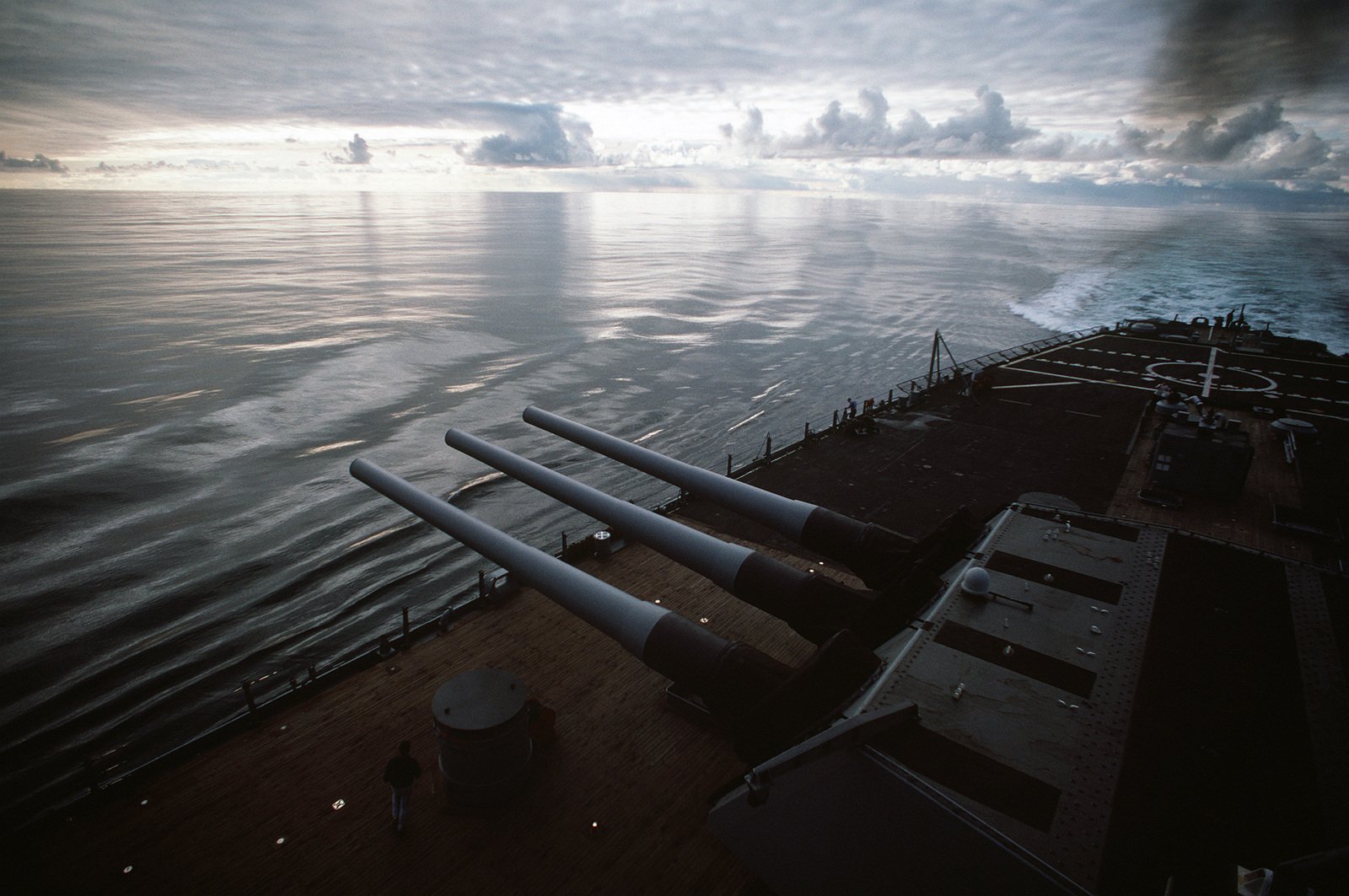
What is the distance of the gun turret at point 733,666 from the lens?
718 cm

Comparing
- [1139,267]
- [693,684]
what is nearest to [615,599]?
[693,684]

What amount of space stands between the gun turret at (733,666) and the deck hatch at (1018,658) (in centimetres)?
145

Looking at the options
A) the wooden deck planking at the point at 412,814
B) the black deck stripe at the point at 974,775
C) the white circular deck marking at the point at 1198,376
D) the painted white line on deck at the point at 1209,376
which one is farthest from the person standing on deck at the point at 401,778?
the white circular deck marking at the point at 1198,376

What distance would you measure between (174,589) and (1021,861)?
27.8 metres

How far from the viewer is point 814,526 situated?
10266 millimetres

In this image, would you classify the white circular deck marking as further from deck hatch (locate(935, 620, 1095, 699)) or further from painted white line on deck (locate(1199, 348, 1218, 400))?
deck hatch (locate(935, 620, 1095, 699))

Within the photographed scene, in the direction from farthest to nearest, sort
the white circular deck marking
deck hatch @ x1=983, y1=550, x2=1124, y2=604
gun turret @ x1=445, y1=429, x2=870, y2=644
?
1. the white circular deck marking
2. deck hatch @ x1=983, y1=550, x2=1124, y2=604
3. gun turret @ x1=445, y1=429, x2=870, y2=644

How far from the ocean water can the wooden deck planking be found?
28.9 ft

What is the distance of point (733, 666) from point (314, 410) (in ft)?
138

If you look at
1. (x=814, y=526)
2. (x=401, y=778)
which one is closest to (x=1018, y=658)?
(x=814, y=526)

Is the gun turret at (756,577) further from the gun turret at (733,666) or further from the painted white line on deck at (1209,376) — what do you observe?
the painted white line on deck at (1209,376)

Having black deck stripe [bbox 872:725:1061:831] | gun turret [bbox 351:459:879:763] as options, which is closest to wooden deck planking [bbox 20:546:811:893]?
gun turret [bbox 351:459:879:763]

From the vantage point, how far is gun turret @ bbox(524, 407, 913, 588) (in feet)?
32.2

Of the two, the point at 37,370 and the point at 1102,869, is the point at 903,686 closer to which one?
the point at 1102,869
